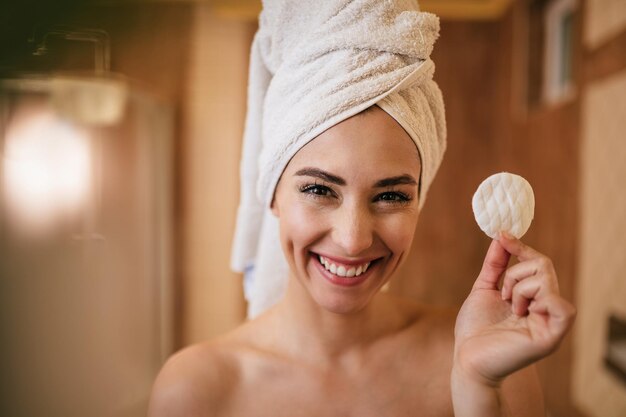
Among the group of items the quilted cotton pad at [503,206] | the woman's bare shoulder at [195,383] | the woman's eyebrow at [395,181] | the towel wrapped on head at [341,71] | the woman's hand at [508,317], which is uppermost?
the towel wrapped on head at [341,71]

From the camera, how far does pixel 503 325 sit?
1.48ft

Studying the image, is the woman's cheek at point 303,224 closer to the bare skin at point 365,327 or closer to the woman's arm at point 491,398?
the bare skin at point 365,327

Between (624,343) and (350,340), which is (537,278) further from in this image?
(624,343)

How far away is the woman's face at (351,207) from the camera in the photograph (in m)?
0.50

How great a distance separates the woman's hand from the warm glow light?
0.48 meters

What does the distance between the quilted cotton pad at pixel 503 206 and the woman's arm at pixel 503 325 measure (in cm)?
2

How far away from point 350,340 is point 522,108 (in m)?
1.07

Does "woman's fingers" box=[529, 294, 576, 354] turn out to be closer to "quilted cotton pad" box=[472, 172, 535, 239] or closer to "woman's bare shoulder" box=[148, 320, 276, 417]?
"quilted cotton pad" box=[472, 172, 535, 239]

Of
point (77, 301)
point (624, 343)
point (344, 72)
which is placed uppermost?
point (344, 72)

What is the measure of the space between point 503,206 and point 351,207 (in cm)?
15

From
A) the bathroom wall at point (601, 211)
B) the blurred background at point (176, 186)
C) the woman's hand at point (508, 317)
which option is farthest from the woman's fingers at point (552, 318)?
the bathroom wall at point (601, 211)

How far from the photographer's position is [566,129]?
1.33 metres

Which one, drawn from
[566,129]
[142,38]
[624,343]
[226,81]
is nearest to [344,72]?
[142,38]

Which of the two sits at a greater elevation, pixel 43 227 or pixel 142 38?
pixel 142 38
